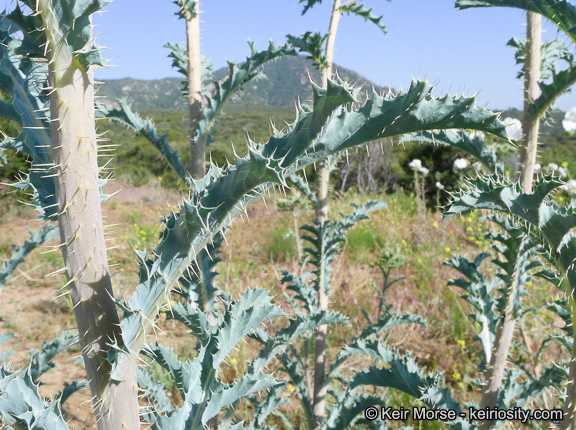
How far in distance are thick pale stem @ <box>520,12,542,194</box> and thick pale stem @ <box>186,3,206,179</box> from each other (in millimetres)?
1216

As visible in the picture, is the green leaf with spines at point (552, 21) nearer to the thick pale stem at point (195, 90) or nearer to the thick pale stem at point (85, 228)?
the thick pale stem at point (195, 90)

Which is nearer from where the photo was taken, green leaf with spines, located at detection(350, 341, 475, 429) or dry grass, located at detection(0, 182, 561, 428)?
green leaf with spines, located at detection(350, 341, 475, 429)

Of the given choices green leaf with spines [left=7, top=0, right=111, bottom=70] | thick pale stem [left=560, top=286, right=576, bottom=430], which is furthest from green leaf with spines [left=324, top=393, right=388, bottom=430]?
green leaf with spines [left=7, top=0, right=111, bottom=70]

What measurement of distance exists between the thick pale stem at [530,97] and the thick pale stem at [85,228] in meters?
1.38

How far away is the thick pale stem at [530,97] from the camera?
4.58ft

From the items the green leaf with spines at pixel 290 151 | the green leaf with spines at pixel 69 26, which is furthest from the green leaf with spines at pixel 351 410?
the green leaf with spines at pixel 69 26

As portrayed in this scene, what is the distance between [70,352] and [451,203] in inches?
164

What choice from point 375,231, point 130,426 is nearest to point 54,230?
point 130,426

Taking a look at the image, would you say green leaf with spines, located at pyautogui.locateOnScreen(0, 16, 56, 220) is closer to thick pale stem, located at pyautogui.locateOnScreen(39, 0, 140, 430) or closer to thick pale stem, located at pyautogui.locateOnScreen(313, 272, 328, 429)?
thick pale stem, located at pyautogui.locateOnScreen(39, 0, 140, 430)

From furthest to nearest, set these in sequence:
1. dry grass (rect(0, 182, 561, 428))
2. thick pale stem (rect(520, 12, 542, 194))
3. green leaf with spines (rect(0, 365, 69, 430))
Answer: dry grass (rect(0, 182, 561, 428))
thick pale stem (rect(520, 12, 542, 194))
green leaf with spines (rect(0, 365, 69, 430))

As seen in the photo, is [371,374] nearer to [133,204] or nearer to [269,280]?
[269,280]

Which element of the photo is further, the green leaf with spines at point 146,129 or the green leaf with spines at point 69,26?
the green leaf with spines at point 146,129

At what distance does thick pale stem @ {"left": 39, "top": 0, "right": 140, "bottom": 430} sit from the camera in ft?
2.27

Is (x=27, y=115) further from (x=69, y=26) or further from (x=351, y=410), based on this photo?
(x=351, y=410)
